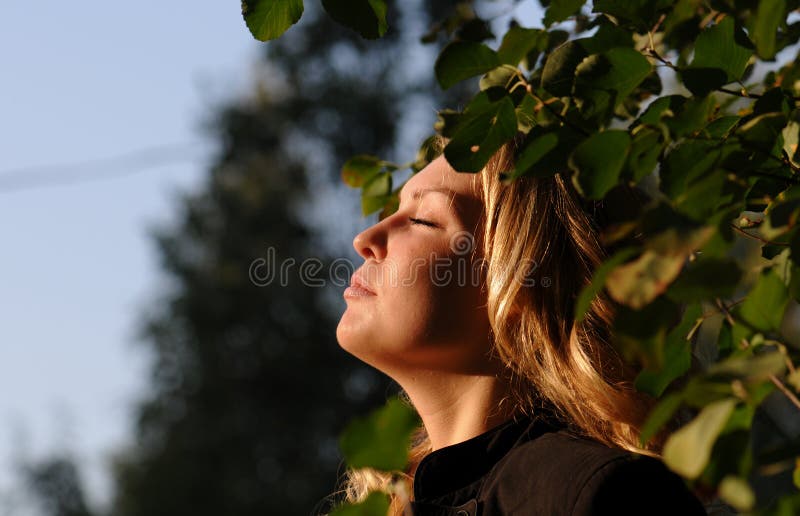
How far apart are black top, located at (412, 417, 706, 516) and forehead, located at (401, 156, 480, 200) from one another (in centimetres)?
45

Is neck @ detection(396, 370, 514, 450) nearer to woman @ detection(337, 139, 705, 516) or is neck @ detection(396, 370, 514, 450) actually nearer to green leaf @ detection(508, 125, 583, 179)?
woman @ detection(337, 139, 705, 516)

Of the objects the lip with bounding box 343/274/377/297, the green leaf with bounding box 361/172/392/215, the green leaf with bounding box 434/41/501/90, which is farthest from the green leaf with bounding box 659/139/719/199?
the lip with bounding box 343/274/377/297

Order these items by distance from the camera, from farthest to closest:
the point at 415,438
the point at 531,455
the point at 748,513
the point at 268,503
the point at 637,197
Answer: the point at 268,503, the point at 415,438, the point at 637,197, the point at 531,455, the point at 748,513

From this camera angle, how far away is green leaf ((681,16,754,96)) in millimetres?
942

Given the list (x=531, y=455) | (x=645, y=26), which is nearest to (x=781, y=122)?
(x=645, y=26)

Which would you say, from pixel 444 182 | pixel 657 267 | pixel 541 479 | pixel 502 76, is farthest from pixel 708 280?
pixel 444 182

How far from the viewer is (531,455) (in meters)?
1.40

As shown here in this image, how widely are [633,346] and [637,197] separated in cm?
120

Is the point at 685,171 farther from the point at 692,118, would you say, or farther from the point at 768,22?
the point at 768,22

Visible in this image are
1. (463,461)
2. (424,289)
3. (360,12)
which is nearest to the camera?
(360,12)

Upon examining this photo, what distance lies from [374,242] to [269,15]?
2.59 ft

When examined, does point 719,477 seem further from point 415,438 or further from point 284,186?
point 284,186

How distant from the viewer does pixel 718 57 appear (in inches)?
37.8

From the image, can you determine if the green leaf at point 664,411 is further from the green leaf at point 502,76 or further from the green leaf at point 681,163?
the green leaf at point 502,76
